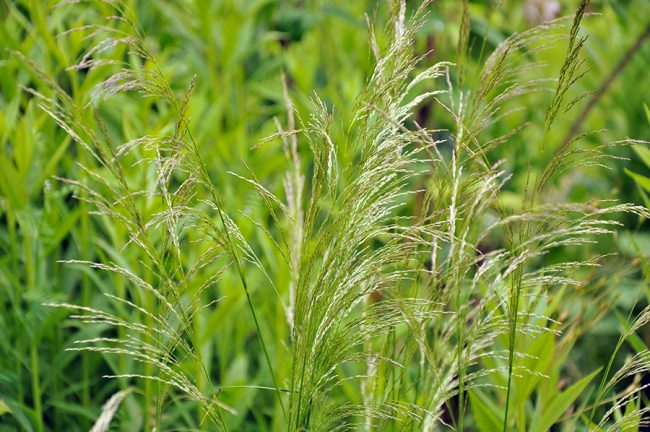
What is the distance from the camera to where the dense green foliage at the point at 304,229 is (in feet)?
3.70

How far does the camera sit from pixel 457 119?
3.81 feet

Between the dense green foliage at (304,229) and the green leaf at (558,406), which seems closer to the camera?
the dense green foliage at (304,229)

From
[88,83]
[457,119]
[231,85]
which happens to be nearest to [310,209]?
[457,119]

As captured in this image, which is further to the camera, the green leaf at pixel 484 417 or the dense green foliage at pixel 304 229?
the green leaf at pixel 484 417

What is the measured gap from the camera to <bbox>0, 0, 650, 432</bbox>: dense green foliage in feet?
3.70

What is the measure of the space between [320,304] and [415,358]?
1088 millimetres

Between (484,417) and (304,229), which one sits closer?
(304,229)

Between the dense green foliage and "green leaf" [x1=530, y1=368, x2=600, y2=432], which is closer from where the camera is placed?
the dense green foliage

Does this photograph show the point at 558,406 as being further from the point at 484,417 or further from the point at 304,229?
the point at 304,229

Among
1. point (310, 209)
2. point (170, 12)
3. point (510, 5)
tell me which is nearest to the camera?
point (310, 209)

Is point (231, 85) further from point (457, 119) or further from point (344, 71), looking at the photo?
point (457, 119)

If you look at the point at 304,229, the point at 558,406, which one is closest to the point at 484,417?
the point at 558,406

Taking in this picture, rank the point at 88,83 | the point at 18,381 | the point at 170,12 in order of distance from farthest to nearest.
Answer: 1. the point at 170,12
2. the point at 88,83
3. the point at 18,381

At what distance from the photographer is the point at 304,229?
1.14 metres
